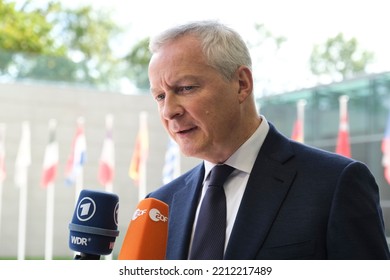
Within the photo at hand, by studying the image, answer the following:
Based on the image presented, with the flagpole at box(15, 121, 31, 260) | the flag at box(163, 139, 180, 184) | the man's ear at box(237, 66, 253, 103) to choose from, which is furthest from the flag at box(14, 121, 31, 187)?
the man's ear at box(237, 66, 253, 103)

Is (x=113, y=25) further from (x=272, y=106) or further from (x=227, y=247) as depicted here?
(x=227, y=247)

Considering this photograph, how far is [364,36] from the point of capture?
27.7m

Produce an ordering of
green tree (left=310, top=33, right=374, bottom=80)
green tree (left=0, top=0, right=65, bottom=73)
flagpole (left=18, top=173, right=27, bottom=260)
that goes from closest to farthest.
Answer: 1. flagpole (left=18, top=173, right=27, bottom=260)
2. green tree (left=0, top=0, right=65, bottom=73)
3. green tree (left=310, top=33, right=374, bottom=80)

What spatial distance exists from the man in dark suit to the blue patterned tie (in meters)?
0.02

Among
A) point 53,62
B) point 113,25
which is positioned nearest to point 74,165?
point 53,62

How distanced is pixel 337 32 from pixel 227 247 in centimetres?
2768

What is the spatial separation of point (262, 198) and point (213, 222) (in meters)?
0.16

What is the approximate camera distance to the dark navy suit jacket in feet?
5.92

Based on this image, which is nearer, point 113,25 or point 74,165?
point 74,165

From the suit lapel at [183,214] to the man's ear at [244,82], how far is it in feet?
0.89

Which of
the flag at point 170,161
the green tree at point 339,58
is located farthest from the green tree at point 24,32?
the flag at point 170,161

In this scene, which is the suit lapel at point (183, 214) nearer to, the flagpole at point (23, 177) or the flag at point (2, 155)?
the flag at point (2, 155)

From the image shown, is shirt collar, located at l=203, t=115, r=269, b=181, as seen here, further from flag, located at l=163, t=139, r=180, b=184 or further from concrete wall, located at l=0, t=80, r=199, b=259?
concrete wall, located at l=0, t=80, r=199, b=259
